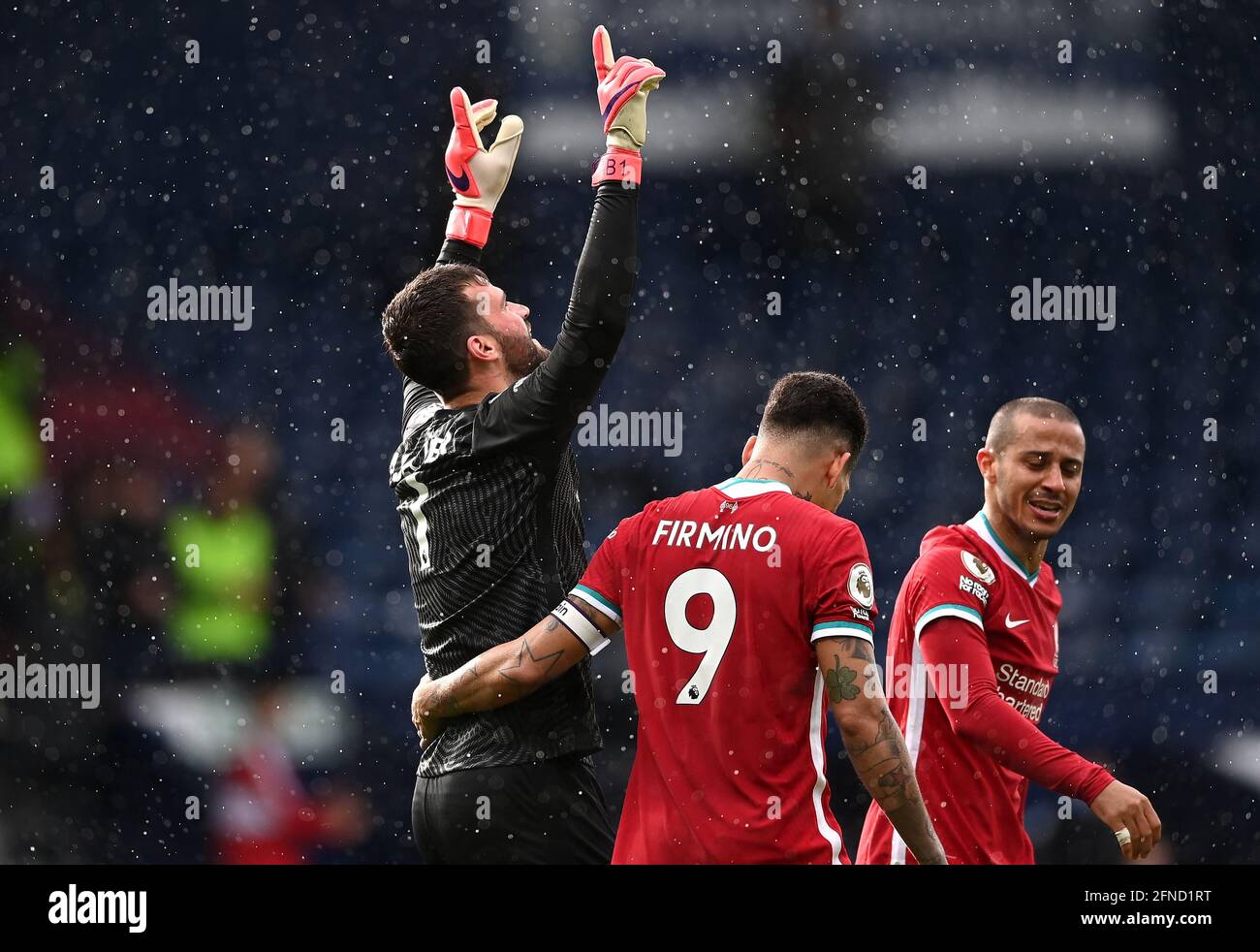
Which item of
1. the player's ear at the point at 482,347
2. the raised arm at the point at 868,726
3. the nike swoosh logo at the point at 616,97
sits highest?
the nike swoosh logo at the point at 616,97

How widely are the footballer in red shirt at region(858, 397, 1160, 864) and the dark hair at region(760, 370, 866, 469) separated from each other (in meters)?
0.59

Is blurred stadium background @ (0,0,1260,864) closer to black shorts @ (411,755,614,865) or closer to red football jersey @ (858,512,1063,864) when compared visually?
red football jersey @ (858,512,1063,864)

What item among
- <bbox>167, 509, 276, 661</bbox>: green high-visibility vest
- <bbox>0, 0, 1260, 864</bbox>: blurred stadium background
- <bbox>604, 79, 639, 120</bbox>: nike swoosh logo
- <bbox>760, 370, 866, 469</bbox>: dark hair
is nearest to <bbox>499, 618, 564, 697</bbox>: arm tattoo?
<bbox>760, 370, 866, 469</bbox>: dark hair

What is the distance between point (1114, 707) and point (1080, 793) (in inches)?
168

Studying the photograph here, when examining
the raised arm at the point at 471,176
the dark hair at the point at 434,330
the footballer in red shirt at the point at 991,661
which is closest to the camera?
the dark hair at the point at 434,330

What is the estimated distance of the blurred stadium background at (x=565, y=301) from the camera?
21.2 feet

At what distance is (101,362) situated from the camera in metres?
6.63

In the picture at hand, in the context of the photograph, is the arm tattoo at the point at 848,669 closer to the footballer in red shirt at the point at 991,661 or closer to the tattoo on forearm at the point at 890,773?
the tattoo on forearm at the point at 890,773

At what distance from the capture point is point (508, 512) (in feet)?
7.86

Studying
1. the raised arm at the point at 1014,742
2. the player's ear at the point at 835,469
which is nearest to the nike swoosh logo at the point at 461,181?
the player's ear at the point at 835,469

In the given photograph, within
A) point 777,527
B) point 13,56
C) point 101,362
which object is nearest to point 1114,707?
point 777,527

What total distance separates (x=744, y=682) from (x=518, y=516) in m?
0.56

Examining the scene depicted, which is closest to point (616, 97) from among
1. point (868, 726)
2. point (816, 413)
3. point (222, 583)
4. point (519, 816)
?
point (816, 413)

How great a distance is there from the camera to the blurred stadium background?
21.2 feet
